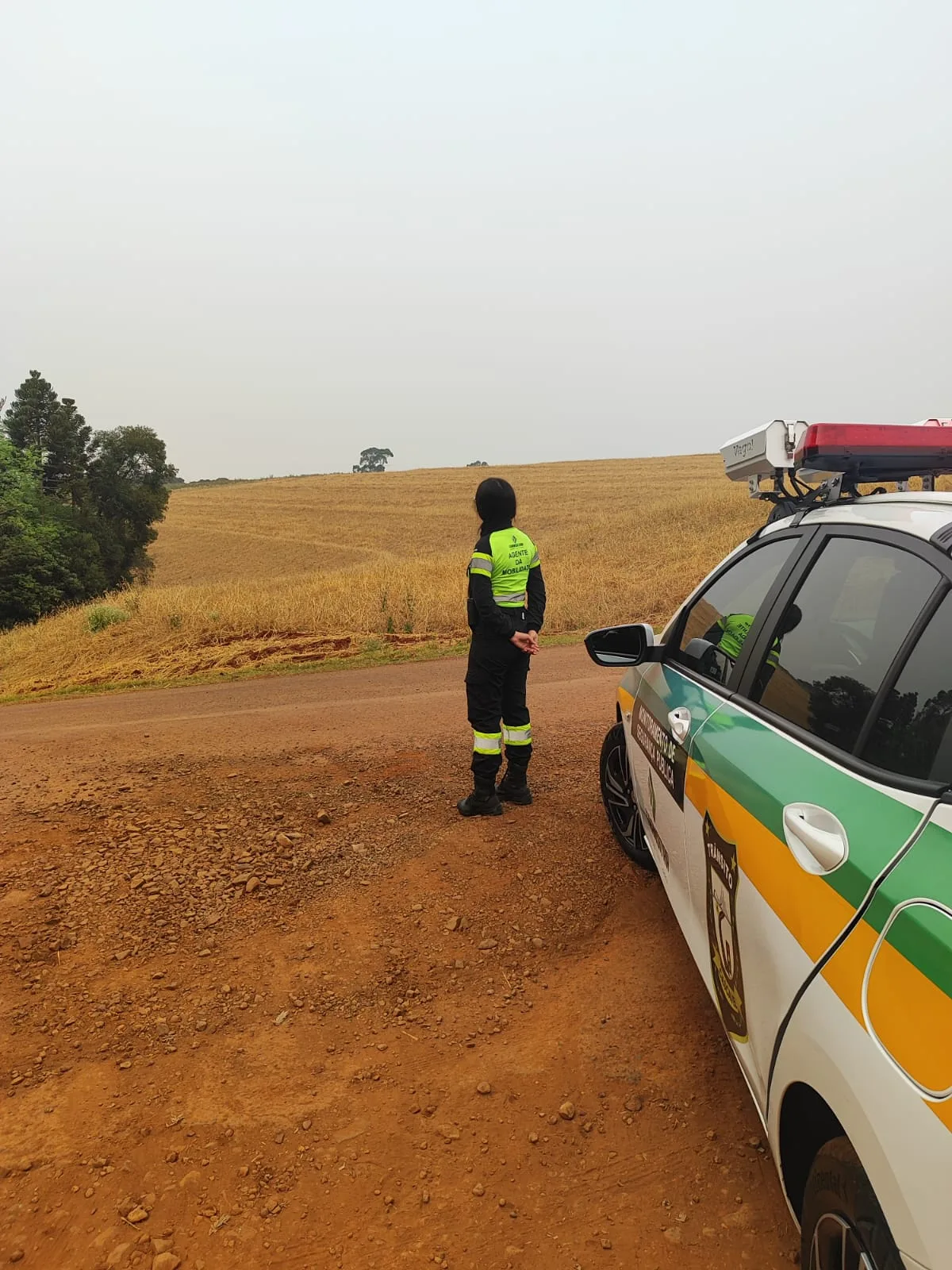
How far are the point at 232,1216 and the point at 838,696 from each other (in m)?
2.07

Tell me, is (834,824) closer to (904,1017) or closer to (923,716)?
(923,716)

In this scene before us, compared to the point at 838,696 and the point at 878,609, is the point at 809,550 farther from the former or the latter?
the point at 838,696

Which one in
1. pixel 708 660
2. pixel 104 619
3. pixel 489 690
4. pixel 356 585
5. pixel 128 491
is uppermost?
pixel 128 491

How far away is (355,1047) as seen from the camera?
2707 millimetres

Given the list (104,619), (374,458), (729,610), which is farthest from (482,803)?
(374,458)

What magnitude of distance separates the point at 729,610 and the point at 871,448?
0.72m

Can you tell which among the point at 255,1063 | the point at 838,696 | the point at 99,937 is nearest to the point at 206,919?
the point at 99,937

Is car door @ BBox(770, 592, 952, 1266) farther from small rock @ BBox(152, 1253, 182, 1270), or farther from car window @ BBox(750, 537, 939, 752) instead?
small rock @ BBox(152, 1253, 182, 1270)

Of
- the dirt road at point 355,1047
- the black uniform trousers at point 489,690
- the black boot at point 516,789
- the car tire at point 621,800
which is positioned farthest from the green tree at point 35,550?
the car tire at point 621,800

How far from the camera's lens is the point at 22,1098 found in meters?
2.51

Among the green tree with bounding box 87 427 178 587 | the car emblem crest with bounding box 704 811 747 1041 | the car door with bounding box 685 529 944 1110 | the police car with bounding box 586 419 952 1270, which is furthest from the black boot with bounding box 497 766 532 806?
the green tree with bounding box 87 427 178 587

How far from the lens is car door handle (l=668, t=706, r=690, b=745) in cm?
253

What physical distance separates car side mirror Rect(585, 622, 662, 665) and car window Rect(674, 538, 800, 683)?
15cm

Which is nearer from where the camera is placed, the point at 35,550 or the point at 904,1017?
the point at 904,1017
